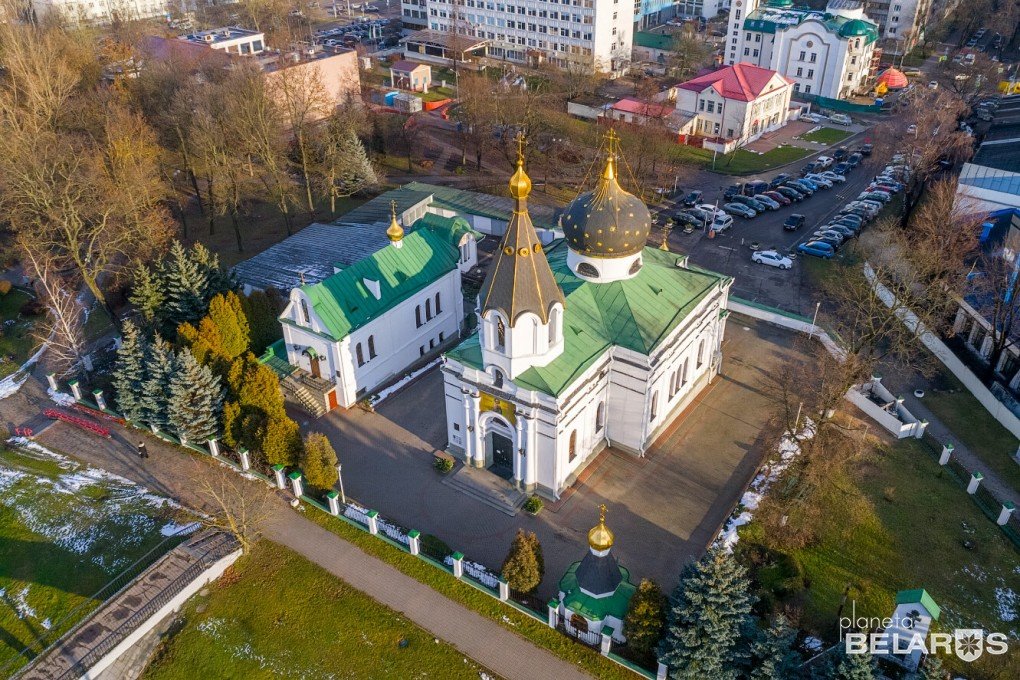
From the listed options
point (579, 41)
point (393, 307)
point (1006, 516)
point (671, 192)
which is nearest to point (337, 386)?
point (393, 307)

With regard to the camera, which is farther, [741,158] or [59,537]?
[741,158]

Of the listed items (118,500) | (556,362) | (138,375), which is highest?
(556,362)

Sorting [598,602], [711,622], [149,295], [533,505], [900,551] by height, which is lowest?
[900,551]

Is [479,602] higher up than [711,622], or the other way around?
[711,622]

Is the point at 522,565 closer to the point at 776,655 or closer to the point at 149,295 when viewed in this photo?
the point at 776,655

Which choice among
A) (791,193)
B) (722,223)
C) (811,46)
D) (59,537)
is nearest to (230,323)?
(59,537)

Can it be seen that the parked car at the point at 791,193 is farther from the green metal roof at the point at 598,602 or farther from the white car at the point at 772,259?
the green metal roof at the point at 598,602

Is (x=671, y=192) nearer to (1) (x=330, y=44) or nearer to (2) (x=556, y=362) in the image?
(2) (x=556, y=362)
